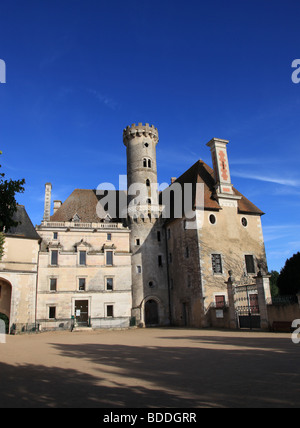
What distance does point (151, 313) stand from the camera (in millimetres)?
35094

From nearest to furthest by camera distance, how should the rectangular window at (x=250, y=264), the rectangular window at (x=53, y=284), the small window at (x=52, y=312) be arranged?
the rectangular window at (x=250, y=264)
the small window at (x=52, y=312)
the rectangular window at (x=53, y=284)

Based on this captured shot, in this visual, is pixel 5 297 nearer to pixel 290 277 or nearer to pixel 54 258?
pixel 54 258

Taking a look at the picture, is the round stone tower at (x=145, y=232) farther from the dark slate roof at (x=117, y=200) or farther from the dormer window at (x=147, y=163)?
the dark slate roof at (x=117, y=200)

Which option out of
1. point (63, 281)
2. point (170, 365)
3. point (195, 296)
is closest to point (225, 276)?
point (195, 296)

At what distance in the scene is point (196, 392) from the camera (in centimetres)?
632

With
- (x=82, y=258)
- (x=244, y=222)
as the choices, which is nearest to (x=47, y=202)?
(x=82, y=258)

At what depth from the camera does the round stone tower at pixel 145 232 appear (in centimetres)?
3488

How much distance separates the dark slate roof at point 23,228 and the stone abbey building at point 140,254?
10 cm

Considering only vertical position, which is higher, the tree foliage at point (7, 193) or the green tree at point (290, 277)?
the tree foliage at point (7, 193)

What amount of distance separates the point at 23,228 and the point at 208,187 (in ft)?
62.8

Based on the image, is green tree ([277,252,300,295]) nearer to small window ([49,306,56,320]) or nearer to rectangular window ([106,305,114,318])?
rectangular window ([106,305,114,318])

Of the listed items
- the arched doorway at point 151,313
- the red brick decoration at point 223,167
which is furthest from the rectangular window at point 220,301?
the red brick decoration at point 223,167

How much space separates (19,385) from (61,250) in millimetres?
27954

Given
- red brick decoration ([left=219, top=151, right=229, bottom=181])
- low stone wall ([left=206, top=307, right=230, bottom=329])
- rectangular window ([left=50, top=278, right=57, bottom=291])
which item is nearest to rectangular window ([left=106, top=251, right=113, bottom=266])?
rectangular window ([left=50, top=278, right=57, bottom=291])
